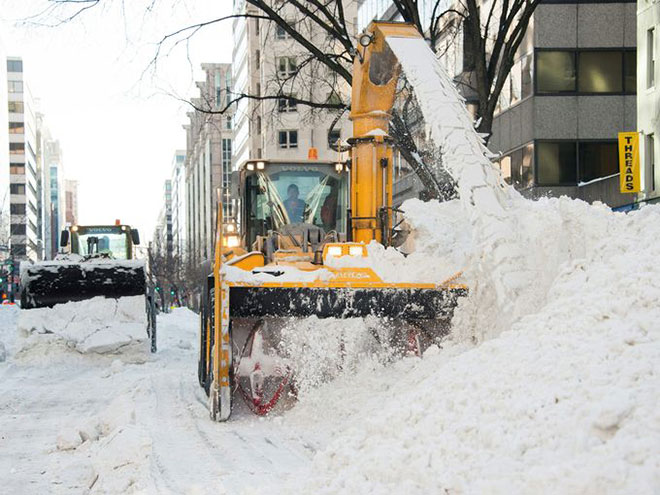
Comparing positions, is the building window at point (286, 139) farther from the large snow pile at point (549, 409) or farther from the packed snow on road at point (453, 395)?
the large snow pile at point (549, 409)

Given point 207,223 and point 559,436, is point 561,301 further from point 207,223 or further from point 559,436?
point 207,223

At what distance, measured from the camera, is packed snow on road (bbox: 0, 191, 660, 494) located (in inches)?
149

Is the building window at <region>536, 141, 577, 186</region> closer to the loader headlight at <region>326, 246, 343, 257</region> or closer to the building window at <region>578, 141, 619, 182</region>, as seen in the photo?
the building window at <region>578, 141, 619, 182</region>

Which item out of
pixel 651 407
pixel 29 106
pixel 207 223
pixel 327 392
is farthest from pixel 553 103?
pixel 29 106

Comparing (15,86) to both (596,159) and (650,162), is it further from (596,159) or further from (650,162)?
(650,162)

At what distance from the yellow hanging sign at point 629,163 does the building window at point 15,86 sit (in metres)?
102

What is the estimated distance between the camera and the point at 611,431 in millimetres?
3686

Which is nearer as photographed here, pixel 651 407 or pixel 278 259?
pixel 651 407

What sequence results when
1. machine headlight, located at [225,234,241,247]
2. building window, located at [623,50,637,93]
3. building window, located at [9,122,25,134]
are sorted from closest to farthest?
machine headlight, located at [225,234,241,247]
building window, located at [623,50,637,93]
building window, located at [9,122,25,134]

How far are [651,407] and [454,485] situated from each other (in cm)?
92

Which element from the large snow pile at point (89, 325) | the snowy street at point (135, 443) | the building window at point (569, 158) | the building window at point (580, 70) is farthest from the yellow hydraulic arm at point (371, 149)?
the building window at point (580, 70)

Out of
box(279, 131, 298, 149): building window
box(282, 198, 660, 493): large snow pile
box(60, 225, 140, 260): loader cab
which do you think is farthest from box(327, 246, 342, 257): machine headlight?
box(279, 131, 298, 149): building window

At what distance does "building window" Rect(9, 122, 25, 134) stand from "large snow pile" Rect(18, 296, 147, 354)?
10520 cm

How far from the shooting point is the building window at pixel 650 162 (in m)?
22.9
